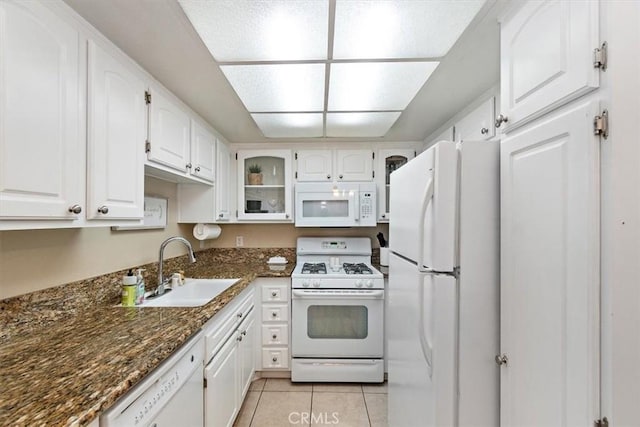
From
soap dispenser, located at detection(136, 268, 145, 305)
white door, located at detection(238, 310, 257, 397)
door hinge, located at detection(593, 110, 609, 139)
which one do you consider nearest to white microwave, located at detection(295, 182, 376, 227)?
white door, located at detection(238, 310, 257, 397)

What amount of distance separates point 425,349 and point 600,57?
1.14m

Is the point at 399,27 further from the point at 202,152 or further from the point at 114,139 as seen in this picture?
the point at 202,152

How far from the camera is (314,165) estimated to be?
8.89 ft

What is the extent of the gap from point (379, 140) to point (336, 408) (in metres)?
2.38

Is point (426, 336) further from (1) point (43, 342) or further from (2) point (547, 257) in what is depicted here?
(1) point (43, 342)

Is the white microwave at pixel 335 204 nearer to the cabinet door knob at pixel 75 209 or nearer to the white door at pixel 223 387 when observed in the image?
the white door at pixel 223 387

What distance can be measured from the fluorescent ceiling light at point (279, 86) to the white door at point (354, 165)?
0.91 meters

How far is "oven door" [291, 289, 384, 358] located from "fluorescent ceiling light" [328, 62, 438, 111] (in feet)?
4.80

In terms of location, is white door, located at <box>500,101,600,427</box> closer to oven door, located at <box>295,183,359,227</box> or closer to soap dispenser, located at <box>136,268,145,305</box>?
oven door, located at <box>295,183,359,227</box>

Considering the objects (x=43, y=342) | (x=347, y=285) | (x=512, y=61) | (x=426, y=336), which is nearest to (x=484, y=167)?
(x=512, y=61)

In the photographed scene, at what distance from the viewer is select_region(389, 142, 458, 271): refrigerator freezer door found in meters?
1.09

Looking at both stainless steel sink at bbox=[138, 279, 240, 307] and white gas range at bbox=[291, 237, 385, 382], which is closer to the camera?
stainless steel sink at bbox=[138, 279, 240, 307]

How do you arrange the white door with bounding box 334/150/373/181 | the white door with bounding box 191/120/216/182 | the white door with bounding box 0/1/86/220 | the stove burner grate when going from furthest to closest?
the white door with bounding box 334/150/373/181, the stove burner grate, the white door with bounding box 191/120/216/182, the white door with bounding box 0/1/86/220

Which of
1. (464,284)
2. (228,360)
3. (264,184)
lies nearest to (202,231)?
(264,184)
